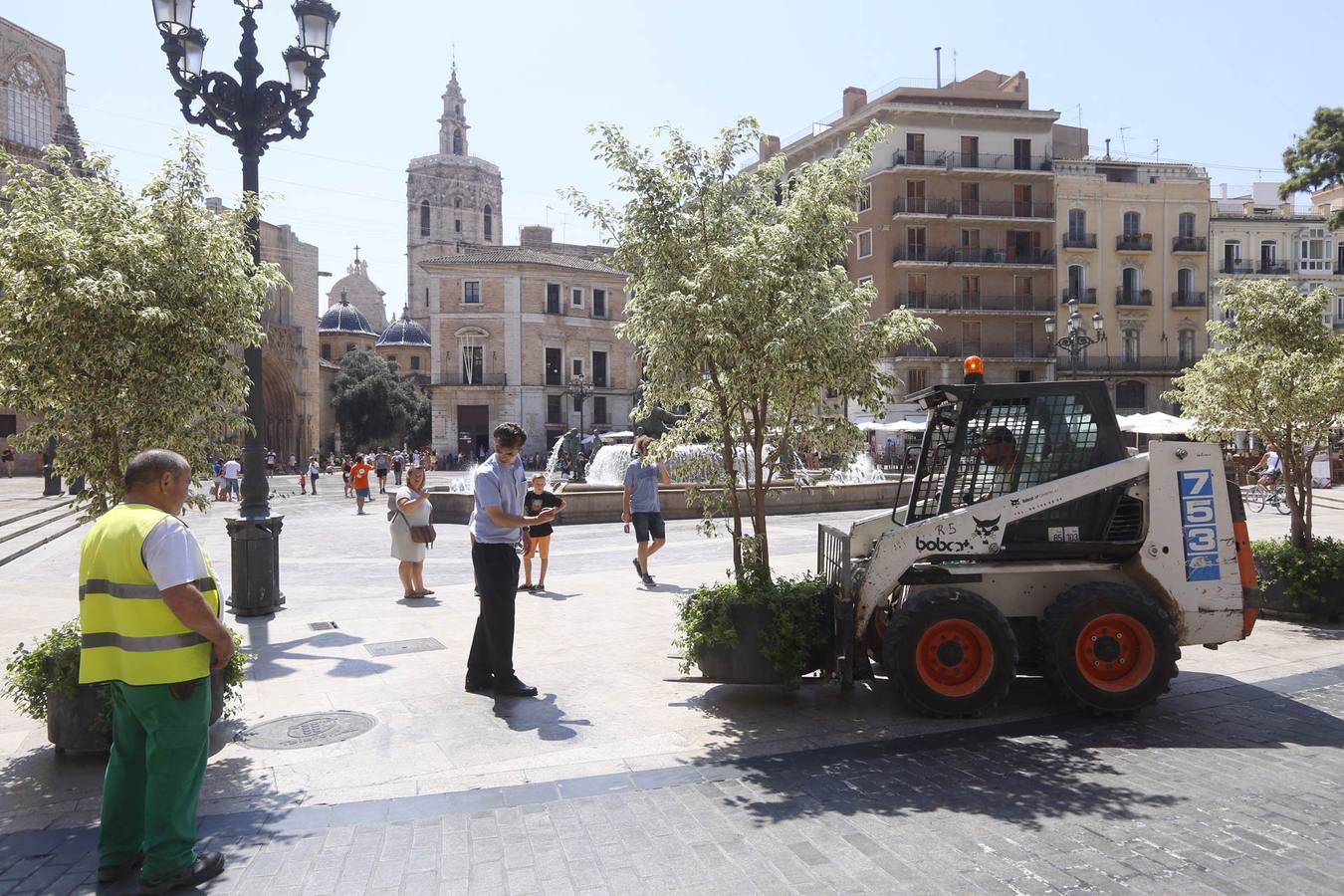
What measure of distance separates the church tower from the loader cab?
91.5m

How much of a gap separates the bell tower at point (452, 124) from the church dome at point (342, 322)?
2117cm

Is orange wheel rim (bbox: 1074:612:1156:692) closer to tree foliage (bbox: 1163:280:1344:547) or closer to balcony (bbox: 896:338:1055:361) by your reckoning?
tree foliage (bbox: 1163:280:1344:547)

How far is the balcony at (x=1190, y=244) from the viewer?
50.0 metres

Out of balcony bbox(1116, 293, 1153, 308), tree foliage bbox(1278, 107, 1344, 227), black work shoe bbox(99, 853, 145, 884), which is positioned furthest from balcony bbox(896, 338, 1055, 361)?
black work shoe bbox(99, 853, 145, 884)

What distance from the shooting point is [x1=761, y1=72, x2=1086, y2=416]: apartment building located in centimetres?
4791

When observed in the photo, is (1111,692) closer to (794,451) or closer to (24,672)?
(794,451)

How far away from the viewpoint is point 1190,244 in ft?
164

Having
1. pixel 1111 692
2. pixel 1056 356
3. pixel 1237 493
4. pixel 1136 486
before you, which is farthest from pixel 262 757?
pixel 1056 356

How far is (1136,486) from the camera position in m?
6.40

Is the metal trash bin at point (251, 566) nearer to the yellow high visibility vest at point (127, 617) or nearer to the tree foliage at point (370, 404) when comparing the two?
the yellow high visibility vest at point (127, 617)

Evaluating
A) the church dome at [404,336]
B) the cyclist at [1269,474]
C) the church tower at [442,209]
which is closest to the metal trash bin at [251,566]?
the cyclist at [1269,474]

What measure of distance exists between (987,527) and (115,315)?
5460mm

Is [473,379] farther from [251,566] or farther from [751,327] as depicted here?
[751,327]

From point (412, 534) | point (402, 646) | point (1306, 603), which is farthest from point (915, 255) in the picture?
point (402, 646)
